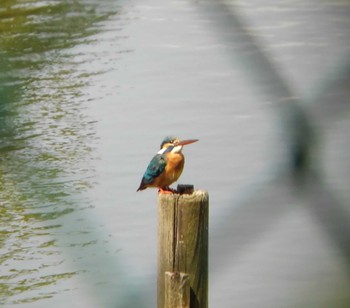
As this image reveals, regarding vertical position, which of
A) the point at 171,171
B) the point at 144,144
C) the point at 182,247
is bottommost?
the point at 144,144

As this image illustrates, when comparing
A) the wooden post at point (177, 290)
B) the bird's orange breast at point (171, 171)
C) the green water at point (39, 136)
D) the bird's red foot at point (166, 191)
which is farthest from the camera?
the bird's orange breast at point (171, 171)

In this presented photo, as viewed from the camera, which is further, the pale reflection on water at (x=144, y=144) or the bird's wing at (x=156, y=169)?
the bird's wing at (x=156, y=169)

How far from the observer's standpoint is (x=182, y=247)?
2811 millimetres

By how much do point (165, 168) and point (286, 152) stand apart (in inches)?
124

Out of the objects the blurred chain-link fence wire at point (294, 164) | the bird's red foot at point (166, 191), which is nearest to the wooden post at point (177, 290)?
the bird's red foot at point (166, 191)

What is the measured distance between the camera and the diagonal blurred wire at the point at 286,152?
612 mm

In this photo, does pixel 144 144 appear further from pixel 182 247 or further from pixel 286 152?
pixel 286 152

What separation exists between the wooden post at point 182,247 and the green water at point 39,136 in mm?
331

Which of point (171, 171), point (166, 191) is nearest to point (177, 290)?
point (166, 191)

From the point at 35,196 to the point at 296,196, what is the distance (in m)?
0.19

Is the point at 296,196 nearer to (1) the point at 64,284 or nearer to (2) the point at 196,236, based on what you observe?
(2) the point at 196,236

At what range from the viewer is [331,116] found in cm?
63

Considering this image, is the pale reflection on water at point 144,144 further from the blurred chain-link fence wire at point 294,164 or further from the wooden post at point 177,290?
the wooden post at point 177,290

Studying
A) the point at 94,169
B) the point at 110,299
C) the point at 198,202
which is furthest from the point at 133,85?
the point at 110,299
